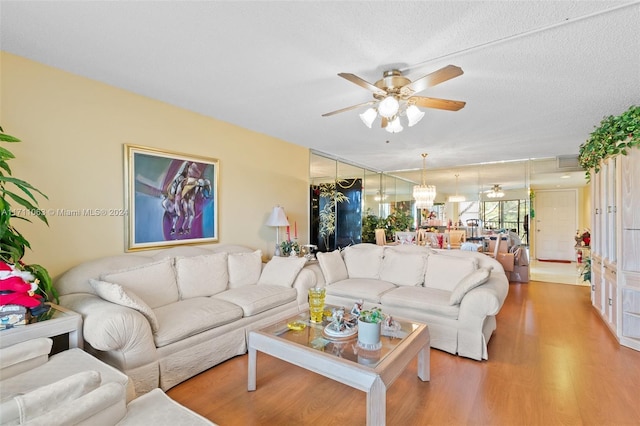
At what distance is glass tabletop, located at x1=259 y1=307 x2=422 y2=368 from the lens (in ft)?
6.05

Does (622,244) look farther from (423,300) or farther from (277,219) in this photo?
(277,219)

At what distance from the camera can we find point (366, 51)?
2070 millimetres

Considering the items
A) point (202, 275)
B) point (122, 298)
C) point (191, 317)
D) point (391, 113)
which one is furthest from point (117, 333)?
point (391, 113)

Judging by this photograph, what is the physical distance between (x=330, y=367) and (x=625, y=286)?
329 centimetres

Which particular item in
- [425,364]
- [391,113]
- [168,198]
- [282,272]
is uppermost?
[391,113]

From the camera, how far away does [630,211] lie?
2.95 m

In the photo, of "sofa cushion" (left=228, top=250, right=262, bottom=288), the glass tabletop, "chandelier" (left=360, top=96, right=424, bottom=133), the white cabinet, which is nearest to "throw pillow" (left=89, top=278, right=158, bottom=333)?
the glass tabletop

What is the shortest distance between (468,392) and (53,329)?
2.81 m

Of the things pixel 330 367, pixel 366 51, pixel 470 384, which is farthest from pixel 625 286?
pixel 366 51

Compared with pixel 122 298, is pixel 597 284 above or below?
below

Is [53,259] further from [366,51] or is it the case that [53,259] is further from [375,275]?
[375,275]

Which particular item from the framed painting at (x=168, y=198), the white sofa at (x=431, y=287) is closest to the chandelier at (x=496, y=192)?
the white sofa at (x=431, y=287)

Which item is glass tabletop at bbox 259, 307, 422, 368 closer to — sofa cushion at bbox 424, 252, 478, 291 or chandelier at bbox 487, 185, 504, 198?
sofa cushion at bbox 424, 252, 478, 291

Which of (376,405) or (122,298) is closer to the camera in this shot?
(376,405)
